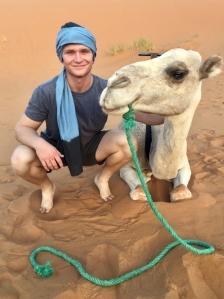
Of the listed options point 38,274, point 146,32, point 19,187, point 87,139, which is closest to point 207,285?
point 38,274

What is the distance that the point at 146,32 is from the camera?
18.8m

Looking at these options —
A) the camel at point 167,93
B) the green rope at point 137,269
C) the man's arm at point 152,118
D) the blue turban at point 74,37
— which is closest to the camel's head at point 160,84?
the camel at point 167,93

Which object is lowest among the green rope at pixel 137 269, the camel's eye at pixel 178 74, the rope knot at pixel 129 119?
the green rope at pixel 137 269

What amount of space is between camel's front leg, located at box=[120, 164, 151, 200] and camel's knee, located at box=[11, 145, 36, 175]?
43.8 inches

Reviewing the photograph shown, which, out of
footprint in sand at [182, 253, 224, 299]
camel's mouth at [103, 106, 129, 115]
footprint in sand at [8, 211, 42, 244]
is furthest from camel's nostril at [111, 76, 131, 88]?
footprint in sand at [8, 211, 42, 244]

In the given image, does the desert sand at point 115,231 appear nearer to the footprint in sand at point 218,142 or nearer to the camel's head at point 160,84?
the footprint in sand at point 218,142

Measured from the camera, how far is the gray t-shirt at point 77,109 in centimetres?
357

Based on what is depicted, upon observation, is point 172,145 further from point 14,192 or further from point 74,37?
point 14,192

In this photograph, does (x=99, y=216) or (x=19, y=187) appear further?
(x=19, y=187)

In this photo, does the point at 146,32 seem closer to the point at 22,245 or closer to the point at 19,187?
the point at 19,187

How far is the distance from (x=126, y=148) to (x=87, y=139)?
1.50 ft

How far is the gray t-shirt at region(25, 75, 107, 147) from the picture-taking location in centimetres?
357

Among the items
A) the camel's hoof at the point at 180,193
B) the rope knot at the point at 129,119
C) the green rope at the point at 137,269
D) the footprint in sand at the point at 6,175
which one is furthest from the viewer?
the footprint in sand at the point at 6,175

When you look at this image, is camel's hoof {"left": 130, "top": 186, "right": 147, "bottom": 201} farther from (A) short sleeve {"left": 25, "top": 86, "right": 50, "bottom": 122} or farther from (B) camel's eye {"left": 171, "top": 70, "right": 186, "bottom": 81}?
(B) camel's eye {"left": 171, "top": 70, "right": 186, "bottom": 81}
